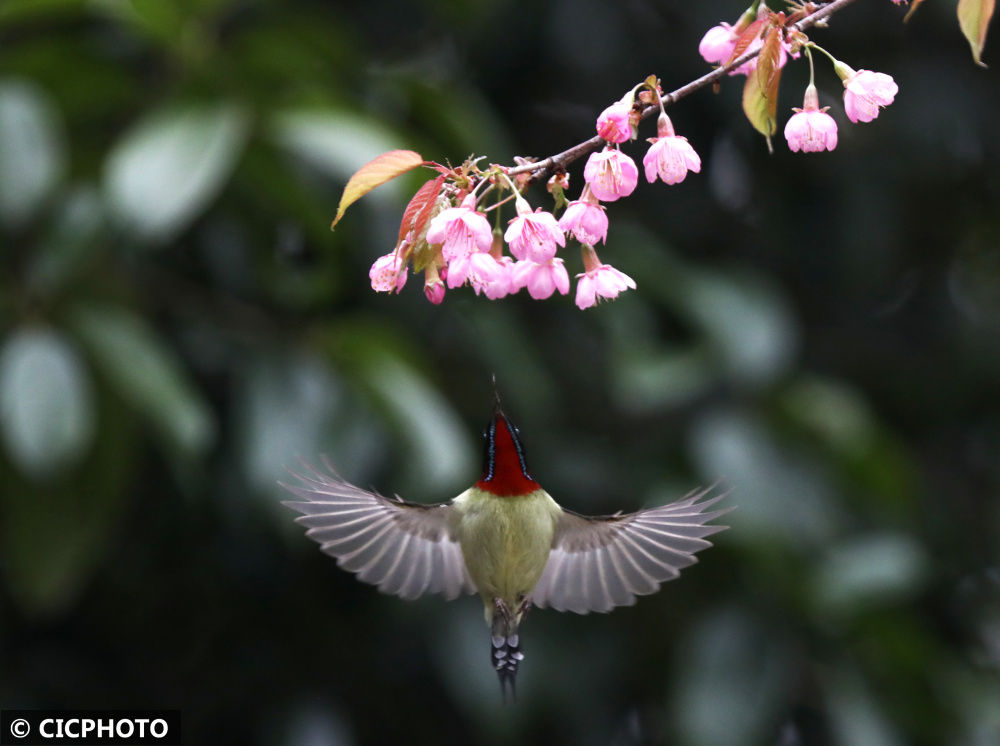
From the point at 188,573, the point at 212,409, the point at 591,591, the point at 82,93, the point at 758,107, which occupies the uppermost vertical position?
the point at 82,93

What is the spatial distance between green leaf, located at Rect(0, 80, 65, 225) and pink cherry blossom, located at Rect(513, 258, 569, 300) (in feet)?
5.30

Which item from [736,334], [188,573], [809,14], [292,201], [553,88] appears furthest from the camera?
[553,88]

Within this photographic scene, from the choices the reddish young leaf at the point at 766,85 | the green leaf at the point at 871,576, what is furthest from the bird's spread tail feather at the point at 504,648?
the green leaf at the point at 871,576

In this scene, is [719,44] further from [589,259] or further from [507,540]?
[507,540]

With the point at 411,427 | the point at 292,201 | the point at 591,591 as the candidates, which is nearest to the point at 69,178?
the point at 292,201

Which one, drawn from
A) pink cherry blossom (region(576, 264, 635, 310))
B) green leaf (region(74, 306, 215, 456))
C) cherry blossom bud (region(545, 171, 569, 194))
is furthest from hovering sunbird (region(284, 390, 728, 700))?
green leaf (region(74, 306, 215, 456))

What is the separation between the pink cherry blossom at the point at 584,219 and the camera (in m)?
1.50

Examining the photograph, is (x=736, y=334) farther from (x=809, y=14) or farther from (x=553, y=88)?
(x=809, y=14)

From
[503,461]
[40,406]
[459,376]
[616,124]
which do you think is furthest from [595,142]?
[459,376]

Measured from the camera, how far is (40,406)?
2.60m

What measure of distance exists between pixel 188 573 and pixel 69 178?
1.39 meters

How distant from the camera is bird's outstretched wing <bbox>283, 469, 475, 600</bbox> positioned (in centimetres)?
200

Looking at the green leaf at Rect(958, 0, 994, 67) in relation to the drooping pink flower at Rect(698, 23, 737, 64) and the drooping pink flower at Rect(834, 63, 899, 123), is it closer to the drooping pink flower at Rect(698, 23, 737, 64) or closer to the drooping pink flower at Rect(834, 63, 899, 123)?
the drooping pink flower at Rect(834, 63, 899, 123)

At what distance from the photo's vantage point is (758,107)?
1482 millimetres
